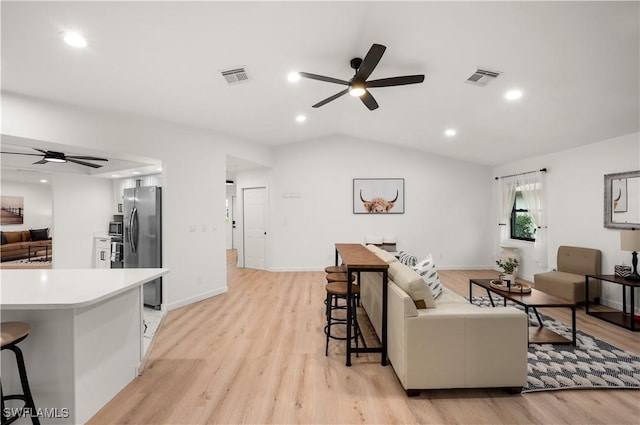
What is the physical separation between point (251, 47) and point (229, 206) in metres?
8.37

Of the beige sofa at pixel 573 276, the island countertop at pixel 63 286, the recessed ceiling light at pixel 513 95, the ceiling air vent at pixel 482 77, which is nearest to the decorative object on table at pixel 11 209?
the island countertop at pixel 63 286

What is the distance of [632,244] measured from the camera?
10.8 feet

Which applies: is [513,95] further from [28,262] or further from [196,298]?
[28,262]

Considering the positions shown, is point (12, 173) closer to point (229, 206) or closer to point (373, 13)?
point (229, 206)

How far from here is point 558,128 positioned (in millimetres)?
3906

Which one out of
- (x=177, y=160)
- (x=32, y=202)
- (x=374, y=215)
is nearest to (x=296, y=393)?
(x=177, y=160)

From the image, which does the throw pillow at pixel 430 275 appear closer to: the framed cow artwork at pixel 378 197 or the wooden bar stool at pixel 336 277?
the wooden bar stool at pixel 336 277

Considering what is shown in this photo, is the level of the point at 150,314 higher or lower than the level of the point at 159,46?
lower

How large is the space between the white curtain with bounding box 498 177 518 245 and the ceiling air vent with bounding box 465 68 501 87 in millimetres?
3500

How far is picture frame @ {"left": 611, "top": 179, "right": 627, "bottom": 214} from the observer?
373 centimetres

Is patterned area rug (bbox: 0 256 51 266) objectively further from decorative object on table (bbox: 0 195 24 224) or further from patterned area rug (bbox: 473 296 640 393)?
patterned area rug (bbox: 473 296 640 393)

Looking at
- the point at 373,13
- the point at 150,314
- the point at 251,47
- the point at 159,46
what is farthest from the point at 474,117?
the point at 150,314

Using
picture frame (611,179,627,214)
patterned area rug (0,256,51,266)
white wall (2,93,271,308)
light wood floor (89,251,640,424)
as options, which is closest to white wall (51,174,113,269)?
patterned area rug (0,256,51,266)

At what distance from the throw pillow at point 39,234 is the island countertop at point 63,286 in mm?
8294
